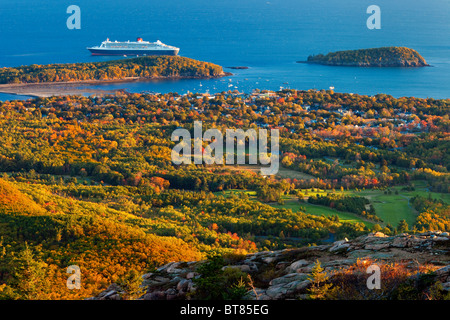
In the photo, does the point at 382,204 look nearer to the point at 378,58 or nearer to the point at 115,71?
the point at 115,71

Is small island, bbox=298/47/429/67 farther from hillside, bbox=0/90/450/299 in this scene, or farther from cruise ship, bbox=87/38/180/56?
hillside, bbox=0/90/450/299

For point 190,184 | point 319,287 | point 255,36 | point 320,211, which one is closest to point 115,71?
point 190,184

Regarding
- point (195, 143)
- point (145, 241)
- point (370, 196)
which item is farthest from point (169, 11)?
point (145, 241)

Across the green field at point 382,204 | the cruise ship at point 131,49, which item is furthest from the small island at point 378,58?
the green field at point 382,204

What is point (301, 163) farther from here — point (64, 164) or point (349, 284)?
point (349, 284)

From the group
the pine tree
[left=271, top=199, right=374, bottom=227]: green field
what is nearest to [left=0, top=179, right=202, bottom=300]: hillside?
the pine tree

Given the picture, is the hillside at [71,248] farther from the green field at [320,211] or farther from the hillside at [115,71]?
the hillside at [115,71]
